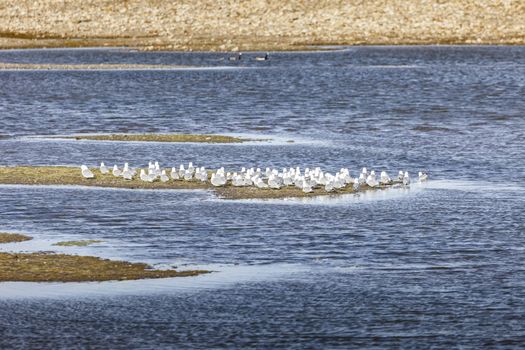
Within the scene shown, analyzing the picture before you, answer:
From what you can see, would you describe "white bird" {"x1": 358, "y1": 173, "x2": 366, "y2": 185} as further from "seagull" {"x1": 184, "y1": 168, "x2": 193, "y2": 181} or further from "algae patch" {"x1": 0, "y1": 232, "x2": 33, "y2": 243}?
"algae patch" {"x1": 0, "y1": 232, "x2": 33, "y2": 243}

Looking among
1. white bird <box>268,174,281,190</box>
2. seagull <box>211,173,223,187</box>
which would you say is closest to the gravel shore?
seagull <box>211,173,223,187</box>

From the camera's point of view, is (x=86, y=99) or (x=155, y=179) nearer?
(x=155, y=179)

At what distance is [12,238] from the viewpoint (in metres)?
26.5

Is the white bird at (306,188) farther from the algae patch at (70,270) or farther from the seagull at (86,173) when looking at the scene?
the algae patch at (70,270)

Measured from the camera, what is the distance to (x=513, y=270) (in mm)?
23391

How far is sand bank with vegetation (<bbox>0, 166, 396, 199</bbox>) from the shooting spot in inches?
1264

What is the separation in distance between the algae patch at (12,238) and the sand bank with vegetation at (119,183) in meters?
6.17

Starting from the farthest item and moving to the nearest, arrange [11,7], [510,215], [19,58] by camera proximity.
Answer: [11,7] → [19,58] → [510,215]

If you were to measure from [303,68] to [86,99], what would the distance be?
2595cm

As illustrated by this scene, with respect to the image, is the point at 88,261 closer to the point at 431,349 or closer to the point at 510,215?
the point at 431,349

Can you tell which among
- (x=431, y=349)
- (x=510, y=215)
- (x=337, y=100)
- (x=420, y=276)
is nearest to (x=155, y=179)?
(x=510, y=215)

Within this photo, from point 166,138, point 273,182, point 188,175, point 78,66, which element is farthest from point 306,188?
→ point 78,66

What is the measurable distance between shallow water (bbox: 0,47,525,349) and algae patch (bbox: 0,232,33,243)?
1.44 feet

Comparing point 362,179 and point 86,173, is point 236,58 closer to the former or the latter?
point 86,173
